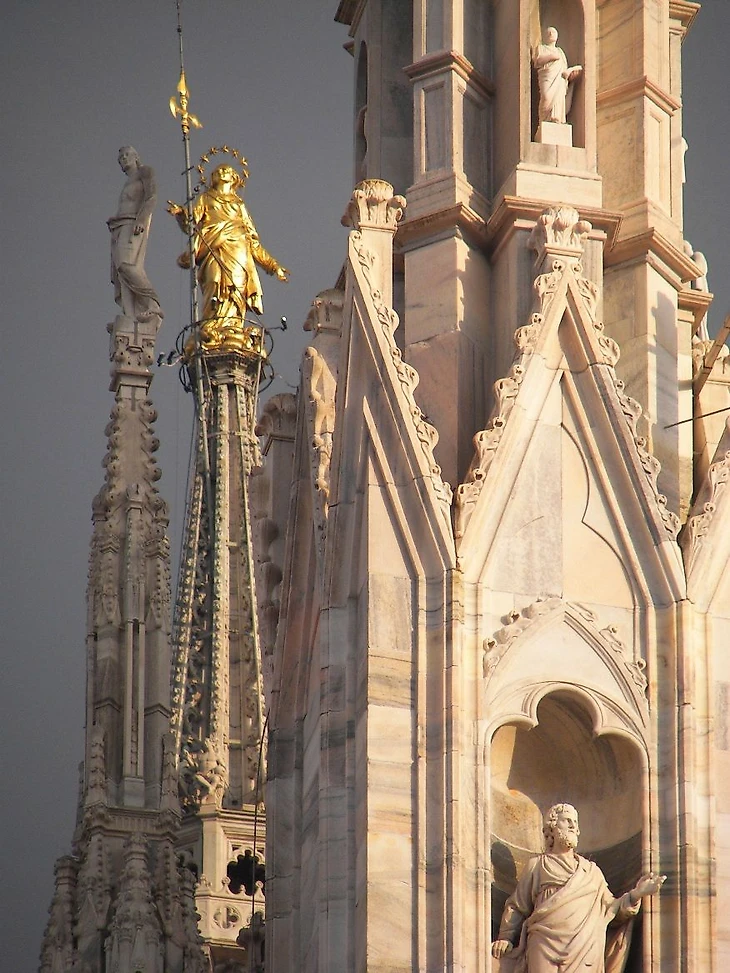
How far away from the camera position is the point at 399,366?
30.1 m

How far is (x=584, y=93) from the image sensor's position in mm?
32156

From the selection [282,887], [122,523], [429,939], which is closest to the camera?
[429,939]

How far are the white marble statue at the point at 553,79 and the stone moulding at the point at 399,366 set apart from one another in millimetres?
1999

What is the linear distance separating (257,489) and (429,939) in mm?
5512

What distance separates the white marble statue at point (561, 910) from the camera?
93.4ft

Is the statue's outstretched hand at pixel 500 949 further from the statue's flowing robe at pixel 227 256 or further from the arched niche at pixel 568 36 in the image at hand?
the statue's flowing robe at pixel 227 256

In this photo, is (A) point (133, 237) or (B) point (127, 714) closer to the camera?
(B) point (127, 714)

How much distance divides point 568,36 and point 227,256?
18505 mm

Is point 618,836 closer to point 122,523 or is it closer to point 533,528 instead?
point 533,528

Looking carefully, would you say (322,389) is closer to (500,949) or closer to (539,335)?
(539,335)

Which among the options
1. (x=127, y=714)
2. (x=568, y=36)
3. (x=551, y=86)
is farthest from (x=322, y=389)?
(x=127, y=714)

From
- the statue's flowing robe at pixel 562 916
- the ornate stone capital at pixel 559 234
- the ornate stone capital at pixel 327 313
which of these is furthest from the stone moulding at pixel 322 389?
the statue's flowing robe at pixel 562 916

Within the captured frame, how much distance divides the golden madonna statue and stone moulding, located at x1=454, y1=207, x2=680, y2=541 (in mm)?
18162

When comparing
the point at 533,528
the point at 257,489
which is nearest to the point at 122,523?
the point at 257,489
